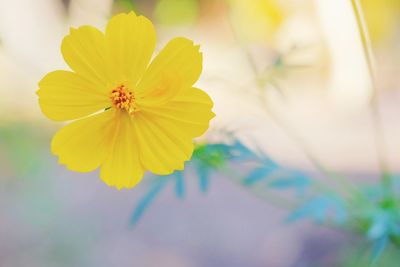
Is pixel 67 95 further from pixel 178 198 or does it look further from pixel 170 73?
pixel 178 198

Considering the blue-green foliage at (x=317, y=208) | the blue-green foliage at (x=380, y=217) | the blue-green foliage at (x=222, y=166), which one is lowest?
the blue-green foliage at (x=380, y=217)

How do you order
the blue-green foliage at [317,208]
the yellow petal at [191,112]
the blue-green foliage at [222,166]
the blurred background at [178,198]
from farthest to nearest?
the blurred background at [178,198], the blue-green foliage at [317,208], the blue-green foliage at [222,166], the yellow petal at [191,112]

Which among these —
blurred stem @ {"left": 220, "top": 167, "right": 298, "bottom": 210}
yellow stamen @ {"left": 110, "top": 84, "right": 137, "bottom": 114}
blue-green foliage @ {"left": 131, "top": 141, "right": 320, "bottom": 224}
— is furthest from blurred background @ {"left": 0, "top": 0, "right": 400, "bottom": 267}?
yellow stamen @ {"left": 110, "top": 84, "right": 137, "bottom": 114}

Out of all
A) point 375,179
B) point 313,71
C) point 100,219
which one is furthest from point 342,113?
point 100,219

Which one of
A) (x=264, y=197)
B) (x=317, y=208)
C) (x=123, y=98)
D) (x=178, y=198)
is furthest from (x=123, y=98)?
(x=178, y=198)

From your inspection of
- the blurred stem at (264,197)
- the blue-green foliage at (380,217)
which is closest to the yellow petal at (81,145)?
the blurred stem at (264,197)

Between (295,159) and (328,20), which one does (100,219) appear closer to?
(295,159)

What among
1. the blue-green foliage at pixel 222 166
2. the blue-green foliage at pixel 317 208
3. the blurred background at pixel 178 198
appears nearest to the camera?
the blue-green foliage at pixel 222 166

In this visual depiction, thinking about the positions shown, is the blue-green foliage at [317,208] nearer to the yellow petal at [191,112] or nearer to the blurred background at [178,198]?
the blurred background at [178,198]

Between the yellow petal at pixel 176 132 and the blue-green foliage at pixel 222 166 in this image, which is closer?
the yellow petal at pixel 176 132
